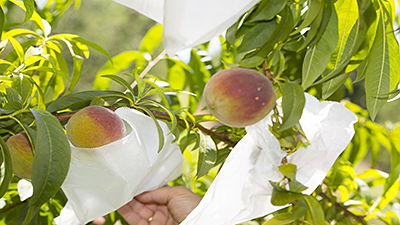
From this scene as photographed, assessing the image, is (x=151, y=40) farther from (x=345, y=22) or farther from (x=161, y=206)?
(x=345, y=22)

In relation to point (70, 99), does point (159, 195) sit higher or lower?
lower

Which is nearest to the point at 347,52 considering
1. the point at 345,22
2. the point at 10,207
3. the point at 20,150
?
the point at 345,22

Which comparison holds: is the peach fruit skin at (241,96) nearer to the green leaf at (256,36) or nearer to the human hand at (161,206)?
the green leaf at (256,36)

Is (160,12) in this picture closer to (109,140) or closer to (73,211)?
(109,140)

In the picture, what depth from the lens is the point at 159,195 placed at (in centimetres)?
65

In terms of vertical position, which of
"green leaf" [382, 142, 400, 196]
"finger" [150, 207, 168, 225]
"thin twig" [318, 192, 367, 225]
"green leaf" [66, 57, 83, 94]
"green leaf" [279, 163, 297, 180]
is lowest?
"thin twig" [318, 192, 367, 225]

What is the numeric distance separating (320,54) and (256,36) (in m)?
0.06

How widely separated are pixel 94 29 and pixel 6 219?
7.19 meters

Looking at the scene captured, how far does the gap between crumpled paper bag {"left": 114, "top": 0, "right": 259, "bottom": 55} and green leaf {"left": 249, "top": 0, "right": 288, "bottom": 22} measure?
21 mm

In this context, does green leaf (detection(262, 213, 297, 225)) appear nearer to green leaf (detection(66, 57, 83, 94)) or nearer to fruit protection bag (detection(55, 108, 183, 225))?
fruit protection bag (detection(55, 108, 183, 225))

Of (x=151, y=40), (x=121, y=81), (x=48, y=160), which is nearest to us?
(x=48, y=160)

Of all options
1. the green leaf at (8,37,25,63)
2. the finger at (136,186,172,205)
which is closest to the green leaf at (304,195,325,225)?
the finger at (136,186,172,205)

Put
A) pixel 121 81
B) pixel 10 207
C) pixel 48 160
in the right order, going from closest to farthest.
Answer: pixel 48 160
pixel 121 81
pixel 10 207

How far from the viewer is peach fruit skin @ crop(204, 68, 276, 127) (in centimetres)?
42
